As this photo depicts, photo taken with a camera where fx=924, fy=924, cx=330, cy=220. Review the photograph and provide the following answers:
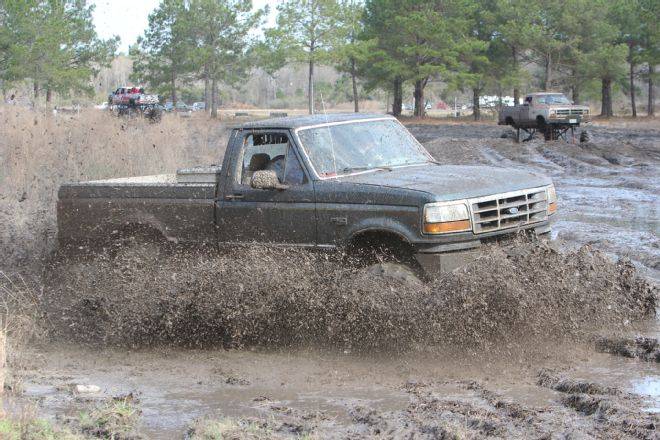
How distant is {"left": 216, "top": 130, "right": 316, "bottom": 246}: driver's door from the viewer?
7.37 metres

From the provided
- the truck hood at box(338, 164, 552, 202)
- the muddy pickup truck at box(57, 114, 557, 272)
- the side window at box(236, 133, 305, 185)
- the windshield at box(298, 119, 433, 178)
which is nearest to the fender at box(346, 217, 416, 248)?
the muddy pickup truck at box(57, 114, 557, 272)

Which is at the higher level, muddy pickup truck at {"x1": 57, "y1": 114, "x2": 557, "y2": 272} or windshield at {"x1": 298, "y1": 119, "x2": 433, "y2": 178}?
windshield at {"x1": 298, "y1": 119, "x2": 433, "y2": 178}

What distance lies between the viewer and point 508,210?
6977 millimetres

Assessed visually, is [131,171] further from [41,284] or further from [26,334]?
[26,334]

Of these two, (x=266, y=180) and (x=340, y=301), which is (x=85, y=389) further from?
(x=266, y=180)

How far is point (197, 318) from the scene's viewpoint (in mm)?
7461

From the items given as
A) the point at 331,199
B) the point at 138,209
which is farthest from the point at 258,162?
the point at 138,209

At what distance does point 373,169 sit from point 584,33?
5355cm

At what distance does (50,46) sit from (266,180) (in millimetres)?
42985

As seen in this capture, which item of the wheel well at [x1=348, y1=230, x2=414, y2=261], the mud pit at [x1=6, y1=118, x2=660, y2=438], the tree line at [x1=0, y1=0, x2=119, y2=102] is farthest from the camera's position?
the tree line at [x1=0, y1=0, x2=119, y2=102]

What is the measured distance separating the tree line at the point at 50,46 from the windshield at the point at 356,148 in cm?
3281

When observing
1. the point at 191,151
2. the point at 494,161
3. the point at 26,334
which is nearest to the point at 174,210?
the point at 26,334

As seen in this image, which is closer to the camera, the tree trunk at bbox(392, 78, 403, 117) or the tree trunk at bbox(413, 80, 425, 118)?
the tree trunk at bbox(413, 80, 425, 118)

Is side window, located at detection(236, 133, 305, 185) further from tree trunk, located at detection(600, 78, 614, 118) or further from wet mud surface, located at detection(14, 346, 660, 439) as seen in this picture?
tree trunk, located at detection(600, 78, 614, 118)
